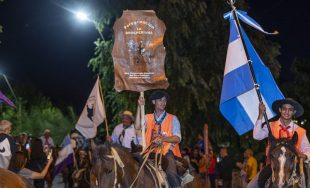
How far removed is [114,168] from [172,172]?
192 cm

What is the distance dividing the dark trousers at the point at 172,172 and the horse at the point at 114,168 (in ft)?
3.16

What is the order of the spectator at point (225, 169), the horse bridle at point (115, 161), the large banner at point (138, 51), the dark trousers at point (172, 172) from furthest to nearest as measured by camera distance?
the spectator at point (225, 169)
the large banner at point (138, 51)
the dark trousers at point (172, 172)
the horse bridle at point (115, 161)

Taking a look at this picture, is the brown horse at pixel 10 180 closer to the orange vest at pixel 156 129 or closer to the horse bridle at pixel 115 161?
the horse bridle at pixel 115 161

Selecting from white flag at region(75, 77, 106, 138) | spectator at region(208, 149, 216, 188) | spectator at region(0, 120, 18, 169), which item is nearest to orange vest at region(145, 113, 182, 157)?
spectator at region(0, 120, 18, 169)

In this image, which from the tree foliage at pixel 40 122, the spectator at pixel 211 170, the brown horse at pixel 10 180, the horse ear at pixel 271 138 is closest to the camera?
the brown horse at pixel 10 180

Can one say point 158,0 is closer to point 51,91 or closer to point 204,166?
point 204,166

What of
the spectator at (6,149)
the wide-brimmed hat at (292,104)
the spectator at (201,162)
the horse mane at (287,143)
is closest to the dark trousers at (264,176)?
the horse mane at (287,143)

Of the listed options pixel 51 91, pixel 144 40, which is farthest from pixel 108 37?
pixel 51 91

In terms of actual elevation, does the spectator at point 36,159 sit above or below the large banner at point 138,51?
below

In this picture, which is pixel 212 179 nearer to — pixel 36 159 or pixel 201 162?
pixel 201 162

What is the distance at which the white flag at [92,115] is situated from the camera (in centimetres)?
1720

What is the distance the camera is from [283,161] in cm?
952

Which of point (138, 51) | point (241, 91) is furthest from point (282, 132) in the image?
point (138, 51)

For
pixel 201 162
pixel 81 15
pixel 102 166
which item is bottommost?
pixel 201 162
